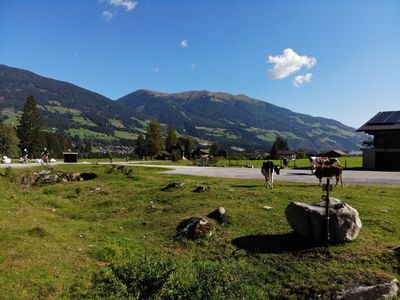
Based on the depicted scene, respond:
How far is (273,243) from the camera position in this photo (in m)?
18.9

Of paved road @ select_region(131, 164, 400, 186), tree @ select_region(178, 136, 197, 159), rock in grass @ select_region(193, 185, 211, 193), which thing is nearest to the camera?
rock in grass @ select_region(193, 185, 211, 193)

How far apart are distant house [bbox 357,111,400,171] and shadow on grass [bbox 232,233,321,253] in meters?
52.2

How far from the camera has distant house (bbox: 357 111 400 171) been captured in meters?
66.2

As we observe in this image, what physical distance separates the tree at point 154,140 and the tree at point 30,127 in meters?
33.6

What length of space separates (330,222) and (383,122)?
59139 millimetres

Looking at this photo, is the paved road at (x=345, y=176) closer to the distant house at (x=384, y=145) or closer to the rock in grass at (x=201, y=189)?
the rock in grass at (x=201, y=189)

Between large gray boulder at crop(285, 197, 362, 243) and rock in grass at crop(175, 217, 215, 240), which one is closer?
large gray boulder at crop(285, 197, 362, 243)

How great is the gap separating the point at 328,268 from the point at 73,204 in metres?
20.2

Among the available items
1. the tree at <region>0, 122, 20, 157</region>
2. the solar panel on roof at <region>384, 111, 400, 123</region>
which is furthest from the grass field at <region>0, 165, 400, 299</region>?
the tree at <region>0, 122, 20, 157</region>

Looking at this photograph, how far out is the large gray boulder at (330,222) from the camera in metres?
18.0

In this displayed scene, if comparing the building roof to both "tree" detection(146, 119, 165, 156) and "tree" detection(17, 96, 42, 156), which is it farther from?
"tree" detection(17, 96, 42, 156)

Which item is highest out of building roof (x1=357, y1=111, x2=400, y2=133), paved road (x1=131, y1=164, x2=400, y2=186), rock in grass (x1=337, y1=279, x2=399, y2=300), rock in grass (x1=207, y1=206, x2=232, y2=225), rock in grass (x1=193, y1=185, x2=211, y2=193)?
building roof (x1=357, y1=111, x2=400, y2=133)

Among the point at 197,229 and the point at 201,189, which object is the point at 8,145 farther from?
the point at 197,229

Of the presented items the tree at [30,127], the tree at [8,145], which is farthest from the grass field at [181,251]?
the tree at [8,145]
